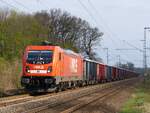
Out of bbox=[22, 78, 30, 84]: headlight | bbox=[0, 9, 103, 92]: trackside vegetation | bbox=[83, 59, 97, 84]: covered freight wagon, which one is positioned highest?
bbox=[0, 9, 103, 92]: trackside vegetation

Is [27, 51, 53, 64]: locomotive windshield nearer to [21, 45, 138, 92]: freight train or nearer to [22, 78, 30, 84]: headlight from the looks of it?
[21, 45, 138, 92]: freight train

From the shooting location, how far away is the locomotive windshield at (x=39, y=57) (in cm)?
2795

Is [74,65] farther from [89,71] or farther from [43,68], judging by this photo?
[89,71]

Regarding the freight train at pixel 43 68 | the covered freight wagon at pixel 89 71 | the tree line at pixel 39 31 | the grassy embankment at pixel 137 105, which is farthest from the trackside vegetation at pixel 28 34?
the grassy embankment at pixel 137 105

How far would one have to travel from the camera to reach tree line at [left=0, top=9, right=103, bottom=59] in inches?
1785

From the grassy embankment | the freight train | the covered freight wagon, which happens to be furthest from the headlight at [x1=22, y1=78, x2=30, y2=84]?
the covered freight wagon

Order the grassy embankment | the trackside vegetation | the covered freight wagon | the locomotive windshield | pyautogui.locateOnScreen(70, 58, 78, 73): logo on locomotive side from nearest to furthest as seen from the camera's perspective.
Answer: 1. the grassy embankment
2. the locomotive windshield
3. pyautogui.locateOnScreen(70, 58, 78, 73): logo on locomotive side
4. the trackside vegetation
5. the covered freight wagon

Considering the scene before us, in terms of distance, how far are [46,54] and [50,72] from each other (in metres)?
1.35

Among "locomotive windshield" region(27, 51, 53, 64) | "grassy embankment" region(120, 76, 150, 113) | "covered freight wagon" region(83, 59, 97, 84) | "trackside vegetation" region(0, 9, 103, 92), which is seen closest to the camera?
"grassy embankment" region(120, 76, 150, 113)

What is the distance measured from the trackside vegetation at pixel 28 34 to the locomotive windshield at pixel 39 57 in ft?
13.9

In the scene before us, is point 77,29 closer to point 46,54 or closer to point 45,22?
point 45,22

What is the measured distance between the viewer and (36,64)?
2783cm

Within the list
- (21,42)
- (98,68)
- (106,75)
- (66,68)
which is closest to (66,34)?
(106,75)

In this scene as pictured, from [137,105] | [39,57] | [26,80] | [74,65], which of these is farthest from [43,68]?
[74,65]
